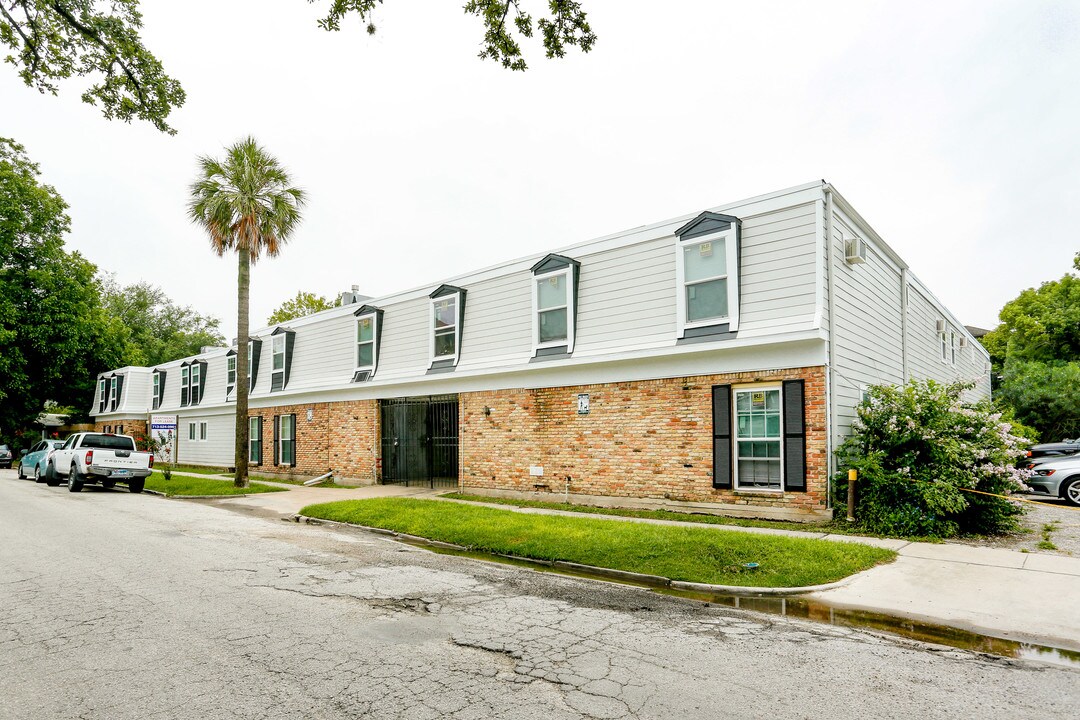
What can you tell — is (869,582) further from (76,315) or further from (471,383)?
(76,315)

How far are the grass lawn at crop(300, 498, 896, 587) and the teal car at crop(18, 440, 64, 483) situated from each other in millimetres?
17092

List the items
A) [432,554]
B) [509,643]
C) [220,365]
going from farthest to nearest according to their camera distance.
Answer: [220,365], [432,554], [509,643]

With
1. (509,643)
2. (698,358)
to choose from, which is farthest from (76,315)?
(509,643)

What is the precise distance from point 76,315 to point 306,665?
119ft

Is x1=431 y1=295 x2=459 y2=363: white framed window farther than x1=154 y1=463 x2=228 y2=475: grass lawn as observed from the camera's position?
No

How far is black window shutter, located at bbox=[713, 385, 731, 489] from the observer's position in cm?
1123

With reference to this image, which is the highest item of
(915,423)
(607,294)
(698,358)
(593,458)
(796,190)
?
(796,190)

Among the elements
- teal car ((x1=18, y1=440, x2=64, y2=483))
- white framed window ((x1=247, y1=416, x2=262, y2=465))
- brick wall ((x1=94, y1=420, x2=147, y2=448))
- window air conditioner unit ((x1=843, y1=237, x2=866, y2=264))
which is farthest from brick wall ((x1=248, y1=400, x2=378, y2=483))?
brick wall ((x1=94, y1=420, x2=147, y2=448))

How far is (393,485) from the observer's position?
18047 mm

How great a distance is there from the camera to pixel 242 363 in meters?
19.7

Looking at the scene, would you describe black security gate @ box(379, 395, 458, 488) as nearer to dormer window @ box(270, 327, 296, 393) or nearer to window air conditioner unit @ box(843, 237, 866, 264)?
dormer window @ box(270, 327, 296, 393)

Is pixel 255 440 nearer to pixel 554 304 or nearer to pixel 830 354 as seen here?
pixel 554 304

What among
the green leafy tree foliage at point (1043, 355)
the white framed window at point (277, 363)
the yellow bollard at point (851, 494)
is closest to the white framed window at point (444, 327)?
the white framed window at point (277, 363)

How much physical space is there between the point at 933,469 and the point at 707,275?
487 centimetres
